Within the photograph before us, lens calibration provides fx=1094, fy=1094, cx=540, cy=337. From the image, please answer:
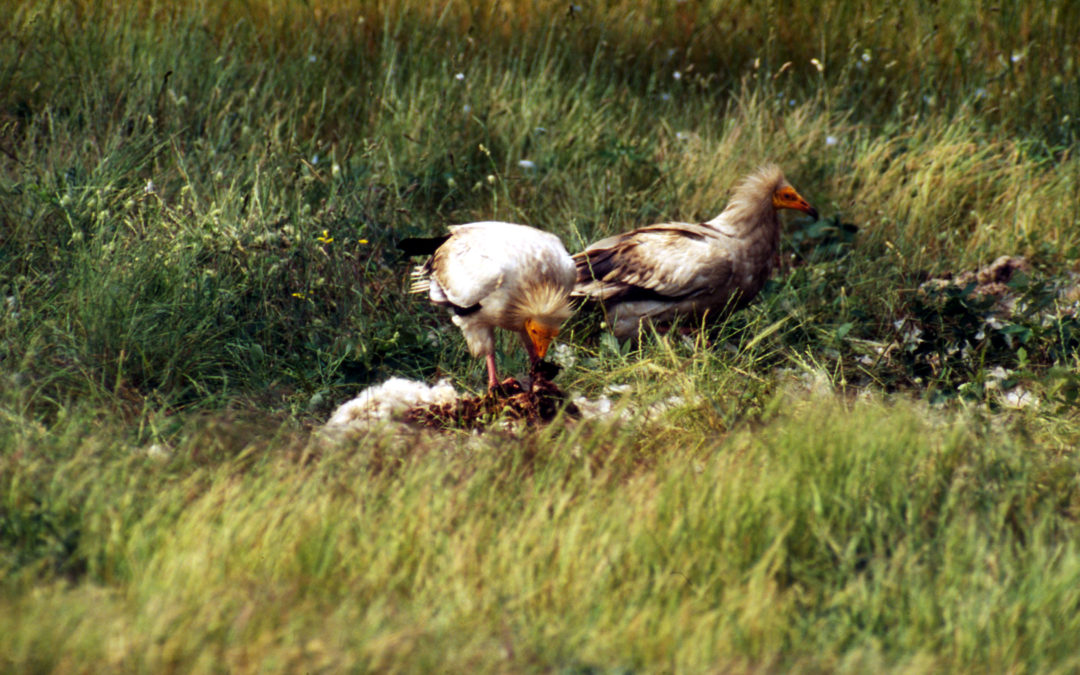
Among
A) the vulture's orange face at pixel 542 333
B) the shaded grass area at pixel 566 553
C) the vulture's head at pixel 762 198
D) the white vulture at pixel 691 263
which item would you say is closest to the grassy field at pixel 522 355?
the shaded grass area at pixel 566 553

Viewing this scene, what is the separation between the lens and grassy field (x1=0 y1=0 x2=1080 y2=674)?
2600 mm

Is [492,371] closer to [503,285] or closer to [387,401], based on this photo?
[503,285]

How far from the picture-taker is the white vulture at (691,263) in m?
5.01

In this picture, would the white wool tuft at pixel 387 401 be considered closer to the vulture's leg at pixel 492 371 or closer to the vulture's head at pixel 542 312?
the vulture's leg at pixel 492 371

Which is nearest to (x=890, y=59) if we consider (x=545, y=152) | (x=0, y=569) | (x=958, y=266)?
(x=958, y=266)

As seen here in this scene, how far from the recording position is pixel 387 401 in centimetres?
419

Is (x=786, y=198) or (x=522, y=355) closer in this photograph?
(x=522, y=355)

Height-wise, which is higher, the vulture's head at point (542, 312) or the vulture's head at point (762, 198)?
the vulture's head at point (762, 198)

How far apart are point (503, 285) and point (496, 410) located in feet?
2.02

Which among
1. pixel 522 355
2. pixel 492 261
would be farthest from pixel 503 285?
pixel 522 355

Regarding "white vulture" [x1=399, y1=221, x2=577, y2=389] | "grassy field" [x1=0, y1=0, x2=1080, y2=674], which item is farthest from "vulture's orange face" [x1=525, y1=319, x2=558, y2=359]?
"grassy field" [x1=0, y1=0, x2=1080, y2=674]

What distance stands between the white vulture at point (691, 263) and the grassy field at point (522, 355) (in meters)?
0.18

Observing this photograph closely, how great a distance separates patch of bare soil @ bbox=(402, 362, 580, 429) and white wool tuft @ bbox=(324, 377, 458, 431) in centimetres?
7

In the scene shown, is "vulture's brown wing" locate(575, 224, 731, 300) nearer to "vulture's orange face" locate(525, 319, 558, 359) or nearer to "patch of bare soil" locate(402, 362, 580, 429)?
"vulture's orange face" locate(525, 319, 558, 359)
